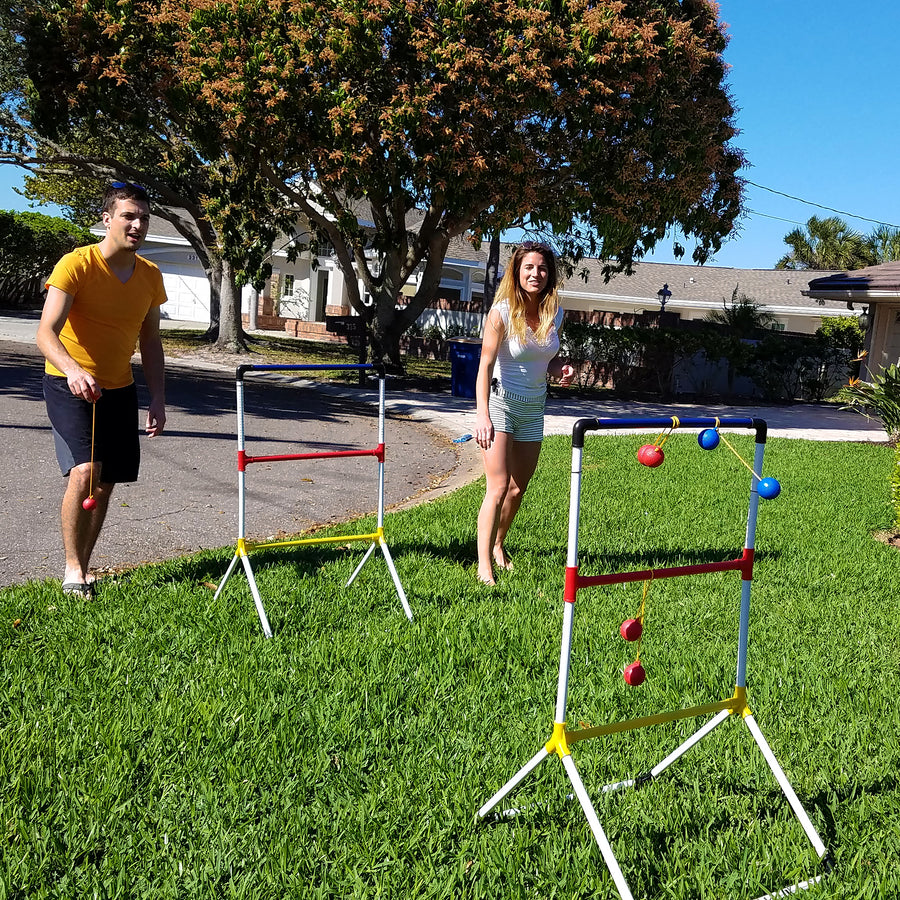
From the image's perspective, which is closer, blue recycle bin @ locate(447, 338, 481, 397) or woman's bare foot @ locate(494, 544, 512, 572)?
woman's bare foot @ locate(494, 544, 512, 572)

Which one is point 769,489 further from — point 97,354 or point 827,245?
point 827,245

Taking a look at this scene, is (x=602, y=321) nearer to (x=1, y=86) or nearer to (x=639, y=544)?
(x=1, y=86)

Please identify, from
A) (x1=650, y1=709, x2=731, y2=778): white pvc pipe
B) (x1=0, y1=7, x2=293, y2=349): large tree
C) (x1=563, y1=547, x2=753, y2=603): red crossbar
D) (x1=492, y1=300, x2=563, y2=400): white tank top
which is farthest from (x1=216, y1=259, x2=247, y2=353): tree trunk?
(x1=563, y1=547, x2=753, y2=603): red crossbar

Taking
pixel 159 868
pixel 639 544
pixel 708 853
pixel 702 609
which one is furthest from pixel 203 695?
pixel 639 544

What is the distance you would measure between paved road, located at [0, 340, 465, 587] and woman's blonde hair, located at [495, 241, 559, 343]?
2619mm

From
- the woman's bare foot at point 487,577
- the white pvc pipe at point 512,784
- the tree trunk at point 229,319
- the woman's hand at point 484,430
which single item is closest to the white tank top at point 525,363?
the woman's hand at point 484,430

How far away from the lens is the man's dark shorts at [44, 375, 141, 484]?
4586 mm

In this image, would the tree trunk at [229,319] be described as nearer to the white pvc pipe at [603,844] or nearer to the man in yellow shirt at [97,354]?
the man in yellow shirt at [97,354]

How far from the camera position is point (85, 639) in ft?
13.5

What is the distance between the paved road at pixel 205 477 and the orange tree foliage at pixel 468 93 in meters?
4.29

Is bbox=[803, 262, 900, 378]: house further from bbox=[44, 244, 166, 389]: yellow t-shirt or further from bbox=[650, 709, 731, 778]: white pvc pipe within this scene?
bbox=[650, 709, 731, 778]: white pvc pipe

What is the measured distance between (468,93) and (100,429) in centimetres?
1114

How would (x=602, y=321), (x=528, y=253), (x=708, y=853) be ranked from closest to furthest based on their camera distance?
1. (x=708, y=853)
2. (x=528, y=253)
3. (x=602, y=321)

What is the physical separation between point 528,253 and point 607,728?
9.82 feet
